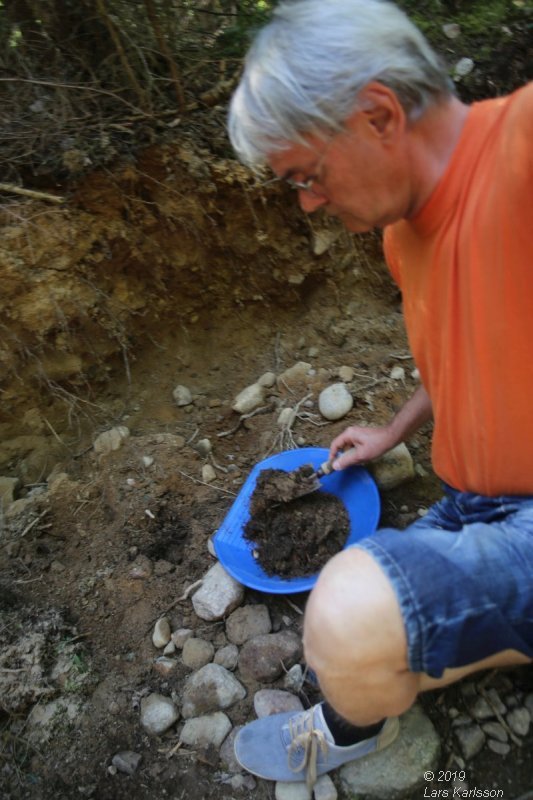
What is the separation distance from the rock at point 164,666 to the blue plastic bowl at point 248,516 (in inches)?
12.5

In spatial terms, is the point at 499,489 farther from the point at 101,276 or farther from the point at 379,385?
the point at 101,276

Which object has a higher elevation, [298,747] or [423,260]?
[423,260]

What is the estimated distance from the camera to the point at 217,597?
5.87 feet

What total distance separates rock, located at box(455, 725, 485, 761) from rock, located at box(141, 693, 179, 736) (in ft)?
2.56

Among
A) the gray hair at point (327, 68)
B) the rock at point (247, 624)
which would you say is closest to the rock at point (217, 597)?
the rock at point (247, 624)

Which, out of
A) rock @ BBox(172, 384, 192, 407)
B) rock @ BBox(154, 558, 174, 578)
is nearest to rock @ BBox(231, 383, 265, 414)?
rock @ BBox(172, 384, 192, 407)

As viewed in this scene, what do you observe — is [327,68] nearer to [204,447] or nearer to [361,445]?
[361,445]

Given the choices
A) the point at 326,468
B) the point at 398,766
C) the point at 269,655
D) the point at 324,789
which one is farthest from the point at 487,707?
the point at 326,468

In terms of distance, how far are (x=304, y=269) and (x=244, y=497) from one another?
118 centimetres

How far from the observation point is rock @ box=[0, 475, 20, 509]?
2.24m

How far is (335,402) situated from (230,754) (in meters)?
1.23

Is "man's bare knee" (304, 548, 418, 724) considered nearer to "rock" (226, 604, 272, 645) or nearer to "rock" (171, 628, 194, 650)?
"rock" (226, 604, 272, 645)

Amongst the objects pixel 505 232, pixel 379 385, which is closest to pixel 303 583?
pixel 379 385

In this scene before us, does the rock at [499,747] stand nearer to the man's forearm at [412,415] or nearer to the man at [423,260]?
the man at [423,260]
